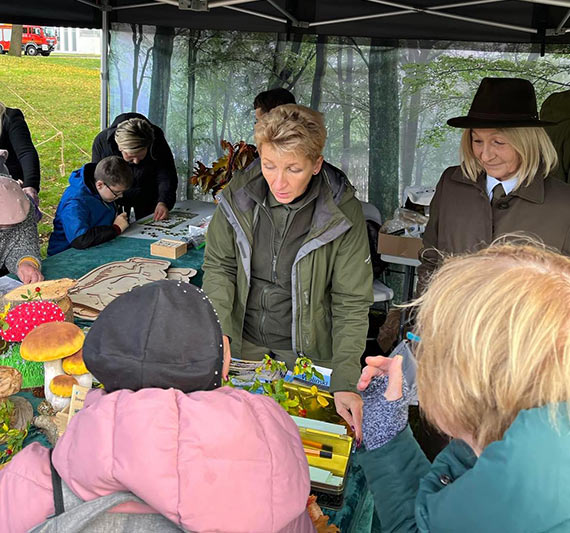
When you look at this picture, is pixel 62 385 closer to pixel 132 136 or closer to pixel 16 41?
pixel 132 136

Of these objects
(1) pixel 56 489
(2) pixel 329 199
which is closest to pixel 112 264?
(2) pixel 329 199

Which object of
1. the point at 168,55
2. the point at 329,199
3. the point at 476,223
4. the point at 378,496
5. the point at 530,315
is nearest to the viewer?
the point at 530,315

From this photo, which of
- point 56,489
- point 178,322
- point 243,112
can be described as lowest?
point 56,489

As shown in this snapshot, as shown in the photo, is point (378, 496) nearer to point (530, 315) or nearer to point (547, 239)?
point (530, 315)

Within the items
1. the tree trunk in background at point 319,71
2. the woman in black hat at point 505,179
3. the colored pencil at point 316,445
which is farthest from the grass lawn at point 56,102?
the colored pencil at point 316,445

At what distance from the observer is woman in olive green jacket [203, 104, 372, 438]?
6.38ft

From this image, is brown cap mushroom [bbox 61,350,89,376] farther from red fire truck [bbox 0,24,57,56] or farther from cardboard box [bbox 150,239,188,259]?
red fire truck [bbox 0,24,57,56]

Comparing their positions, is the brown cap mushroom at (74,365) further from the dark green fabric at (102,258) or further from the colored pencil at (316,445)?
the dark green fabric at (102,258)

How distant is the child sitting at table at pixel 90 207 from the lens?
11.3ft

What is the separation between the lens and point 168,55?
5.59 metres

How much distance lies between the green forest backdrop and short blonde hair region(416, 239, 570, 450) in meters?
4.44

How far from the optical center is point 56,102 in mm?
11906

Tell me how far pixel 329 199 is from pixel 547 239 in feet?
2.58

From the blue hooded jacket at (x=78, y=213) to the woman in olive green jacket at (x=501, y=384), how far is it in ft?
9.44
